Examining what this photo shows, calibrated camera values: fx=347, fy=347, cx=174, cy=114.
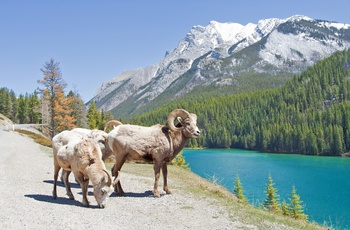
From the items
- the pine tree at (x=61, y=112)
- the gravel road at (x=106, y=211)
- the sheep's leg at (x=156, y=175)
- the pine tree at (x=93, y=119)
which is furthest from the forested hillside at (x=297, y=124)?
the gravel road at (x=106, y=211)

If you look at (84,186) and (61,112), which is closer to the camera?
(84,186)

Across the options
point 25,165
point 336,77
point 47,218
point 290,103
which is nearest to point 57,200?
point 47,218

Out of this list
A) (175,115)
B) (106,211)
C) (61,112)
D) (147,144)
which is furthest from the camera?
(61,112)

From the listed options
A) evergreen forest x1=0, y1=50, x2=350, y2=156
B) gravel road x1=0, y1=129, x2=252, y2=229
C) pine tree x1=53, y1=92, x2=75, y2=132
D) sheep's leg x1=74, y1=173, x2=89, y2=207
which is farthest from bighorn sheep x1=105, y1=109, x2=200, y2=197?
evergreen forest x1=0, y1=50, x2=350, y2=156

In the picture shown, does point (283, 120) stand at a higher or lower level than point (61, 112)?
higher

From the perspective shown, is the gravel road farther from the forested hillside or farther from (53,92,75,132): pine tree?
the forested hillside

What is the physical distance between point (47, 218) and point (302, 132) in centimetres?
14203

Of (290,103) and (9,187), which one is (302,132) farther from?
(9,187)

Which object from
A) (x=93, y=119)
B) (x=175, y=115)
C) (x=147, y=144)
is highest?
(x=93, y=119)

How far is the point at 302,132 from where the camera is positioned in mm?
141000

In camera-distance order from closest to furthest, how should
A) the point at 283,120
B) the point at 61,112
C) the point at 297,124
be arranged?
the point at 61,112
the point at 297,124
the point at 283,120

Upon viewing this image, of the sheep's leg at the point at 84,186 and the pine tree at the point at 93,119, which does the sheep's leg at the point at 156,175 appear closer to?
the sheep's leg at the point at 84,186

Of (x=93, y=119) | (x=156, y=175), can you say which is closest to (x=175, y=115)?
(x=156, y=175)

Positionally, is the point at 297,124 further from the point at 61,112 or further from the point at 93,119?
the point at 61,112
